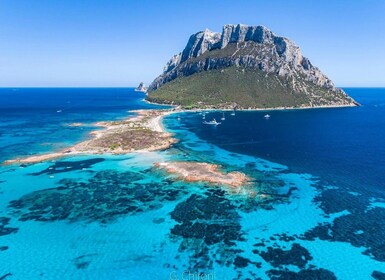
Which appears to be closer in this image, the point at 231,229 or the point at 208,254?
the point at 208,254

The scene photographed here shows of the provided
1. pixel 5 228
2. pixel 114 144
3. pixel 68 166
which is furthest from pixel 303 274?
pixel 114 144

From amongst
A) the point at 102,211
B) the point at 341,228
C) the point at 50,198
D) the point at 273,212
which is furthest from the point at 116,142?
the point at 341,228

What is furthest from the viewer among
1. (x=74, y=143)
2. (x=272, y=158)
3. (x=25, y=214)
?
(x=74, y=143)

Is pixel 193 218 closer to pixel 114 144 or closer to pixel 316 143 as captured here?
pixel 114 144

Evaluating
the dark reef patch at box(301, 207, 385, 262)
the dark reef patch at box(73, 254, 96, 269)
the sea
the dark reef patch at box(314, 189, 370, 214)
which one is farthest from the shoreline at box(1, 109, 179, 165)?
the dark reef patch at box(301, 207, 385, 262)

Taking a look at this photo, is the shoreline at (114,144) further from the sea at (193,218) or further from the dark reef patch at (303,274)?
the dark reef patch at (303,274)

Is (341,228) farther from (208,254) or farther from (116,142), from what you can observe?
(116,142)

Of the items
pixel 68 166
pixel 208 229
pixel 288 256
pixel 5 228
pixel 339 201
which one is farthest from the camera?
pixel 68 166
